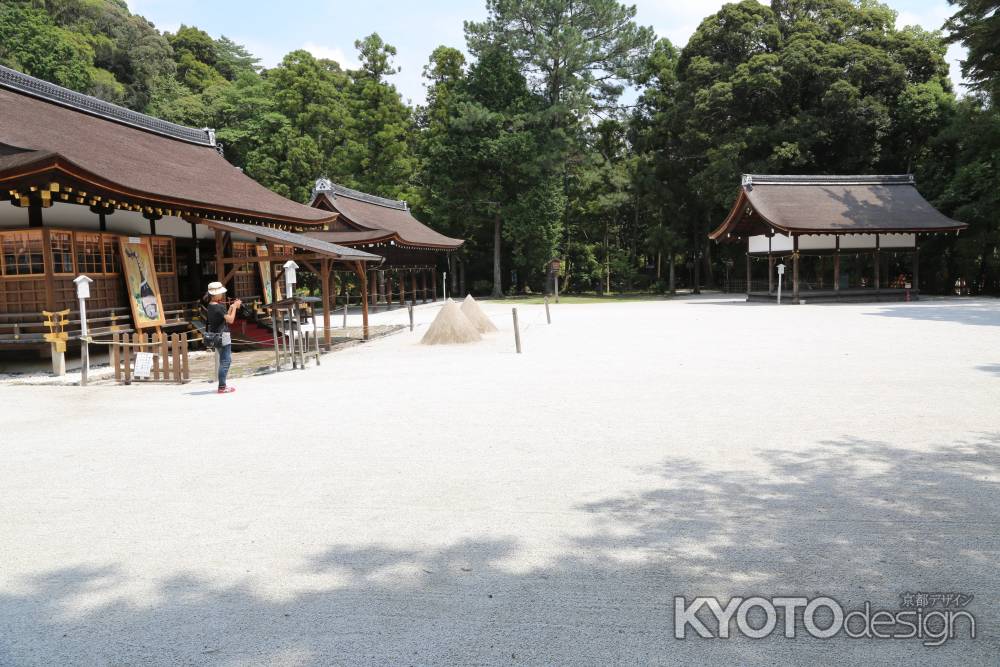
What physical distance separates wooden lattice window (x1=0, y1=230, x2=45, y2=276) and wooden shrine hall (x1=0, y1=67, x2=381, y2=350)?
0.06ft

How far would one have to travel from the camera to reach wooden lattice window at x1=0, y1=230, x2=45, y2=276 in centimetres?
1216

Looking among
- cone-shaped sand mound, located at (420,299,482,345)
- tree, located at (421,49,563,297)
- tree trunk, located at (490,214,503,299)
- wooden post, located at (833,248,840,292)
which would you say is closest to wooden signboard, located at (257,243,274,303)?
cone-shaped sand mound, located at (420,299,482,345)

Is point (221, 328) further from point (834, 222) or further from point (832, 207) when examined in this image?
point (832, 207)

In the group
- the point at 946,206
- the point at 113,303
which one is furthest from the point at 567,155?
the point at 113,303

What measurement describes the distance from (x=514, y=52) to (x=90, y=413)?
1372 inches

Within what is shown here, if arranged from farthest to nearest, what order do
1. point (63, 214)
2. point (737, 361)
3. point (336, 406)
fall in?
1. point (63, 214)
2. point (737, 361)
3. point (336, 406)

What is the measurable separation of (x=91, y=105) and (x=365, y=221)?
41.4 ft

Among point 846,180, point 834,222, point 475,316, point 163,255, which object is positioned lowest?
point 475,316

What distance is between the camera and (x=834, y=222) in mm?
27109

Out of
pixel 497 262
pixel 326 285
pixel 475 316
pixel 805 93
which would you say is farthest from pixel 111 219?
pixel 805 93

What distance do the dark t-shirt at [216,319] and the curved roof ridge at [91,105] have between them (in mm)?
9326

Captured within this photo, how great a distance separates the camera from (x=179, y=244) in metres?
16.6

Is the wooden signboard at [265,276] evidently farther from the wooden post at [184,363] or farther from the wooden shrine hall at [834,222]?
the wooden shrine hall at [834,222]

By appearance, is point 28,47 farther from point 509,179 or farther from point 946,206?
point 946,206
